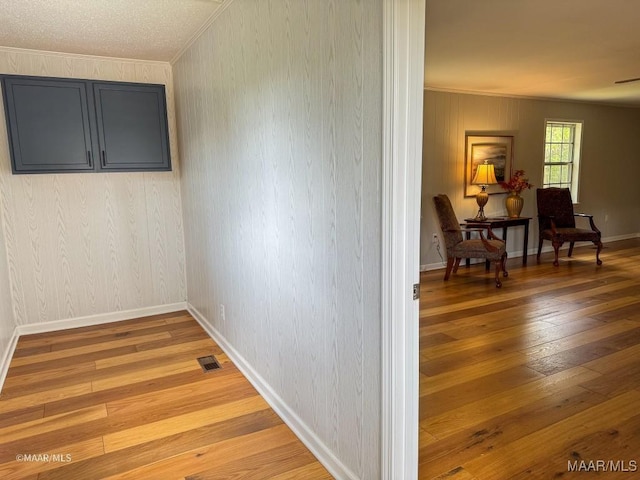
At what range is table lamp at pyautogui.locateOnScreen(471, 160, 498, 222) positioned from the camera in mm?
5754

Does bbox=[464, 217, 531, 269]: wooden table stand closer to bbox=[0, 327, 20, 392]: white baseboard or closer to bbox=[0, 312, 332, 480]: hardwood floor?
bbox=[0, 312, 332, 480]: hardwood floor

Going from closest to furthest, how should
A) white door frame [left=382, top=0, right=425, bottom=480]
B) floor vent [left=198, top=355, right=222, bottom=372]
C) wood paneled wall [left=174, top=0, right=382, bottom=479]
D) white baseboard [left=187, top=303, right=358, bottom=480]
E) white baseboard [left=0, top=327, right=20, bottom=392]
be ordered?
white door frame [left=382, top=0, right=425, bottom=480]
wood paneled wall [left=174, top=0, right=382, bottom=479]
white baseboard [left=187, top=303, right=358, bottom=480]
white baseboard [left=0, top=327, right=20, bottom=392]
floor vent [left=198, top=355, right=222, bottom=372]

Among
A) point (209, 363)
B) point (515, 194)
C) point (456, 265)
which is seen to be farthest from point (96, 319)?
point (515, 194)

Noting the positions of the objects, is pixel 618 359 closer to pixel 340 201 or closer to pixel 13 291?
pixel 340 201

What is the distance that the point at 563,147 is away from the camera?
703cm

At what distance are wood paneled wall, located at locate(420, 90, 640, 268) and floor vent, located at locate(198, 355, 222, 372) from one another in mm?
3373

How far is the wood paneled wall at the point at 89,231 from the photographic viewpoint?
3.66 m

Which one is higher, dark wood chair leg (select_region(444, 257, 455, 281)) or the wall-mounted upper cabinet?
the wall-mounted upper cabinet

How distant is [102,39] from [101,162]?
97cm

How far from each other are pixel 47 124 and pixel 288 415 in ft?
9.56

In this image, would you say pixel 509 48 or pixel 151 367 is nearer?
pixel 151 367

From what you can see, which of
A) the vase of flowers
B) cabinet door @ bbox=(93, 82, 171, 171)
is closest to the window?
the vase of flowers

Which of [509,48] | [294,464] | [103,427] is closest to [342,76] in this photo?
[294,464]

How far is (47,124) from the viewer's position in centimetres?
347
